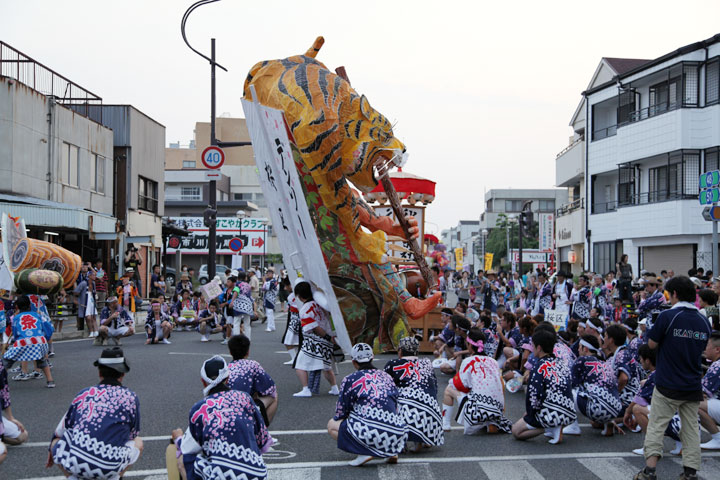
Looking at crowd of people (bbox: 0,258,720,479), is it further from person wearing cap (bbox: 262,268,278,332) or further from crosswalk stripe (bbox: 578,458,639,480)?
person wearing cap (bbox: 262,268,278,332)

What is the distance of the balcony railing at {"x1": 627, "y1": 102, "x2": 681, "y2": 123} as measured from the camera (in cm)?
2687

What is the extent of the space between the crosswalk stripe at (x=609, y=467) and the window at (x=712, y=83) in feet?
73.3

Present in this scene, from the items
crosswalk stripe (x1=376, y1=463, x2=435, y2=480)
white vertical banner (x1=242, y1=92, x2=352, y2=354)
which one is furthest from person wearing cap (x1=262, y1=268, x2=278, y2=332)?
crosswalk stripe (x1=376, y1=463, x2=435, y2=480)

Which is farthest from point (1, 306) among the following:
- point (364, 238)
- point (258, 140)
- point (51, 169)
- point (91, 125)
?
point (91, 125)

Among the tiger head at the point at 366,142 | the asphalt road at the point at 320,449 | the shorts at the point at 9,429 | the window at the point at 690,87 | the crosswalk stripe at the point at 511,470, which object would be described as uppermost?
the window at the point at 690,87

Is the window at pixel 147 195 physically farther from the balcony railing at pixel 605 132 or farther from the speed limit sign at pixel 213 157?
the balcony railing at pixel 605 132

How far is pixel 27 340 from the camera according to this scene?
10844mm

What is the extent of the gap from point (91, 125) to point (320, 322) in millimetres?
19499

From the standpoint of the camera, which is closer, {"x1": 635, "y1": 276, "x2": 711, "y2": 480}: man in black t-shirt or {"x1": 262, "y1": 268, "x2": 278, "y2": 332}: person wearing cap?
{"x1": 635, "y1": 276, "x2": 711, "y2": 480}: man in black t-shirt

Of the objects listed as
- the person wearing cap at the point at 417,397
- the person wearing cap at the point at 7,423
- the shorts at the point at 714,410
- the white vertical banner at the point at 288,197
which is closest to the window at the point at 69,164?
the white vertical banner at the point at 288,197

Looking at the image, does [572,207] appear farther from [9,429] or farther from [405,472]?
[9,429]

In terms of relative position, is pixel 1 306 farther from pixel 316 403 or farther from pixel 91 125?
pixel 91 125

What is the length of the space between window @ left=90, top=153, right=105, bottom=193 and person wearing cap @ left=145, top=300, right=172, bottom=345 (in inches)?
429

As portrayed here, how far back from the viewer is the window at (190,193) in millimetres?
60722
